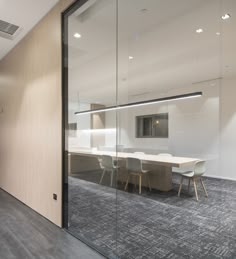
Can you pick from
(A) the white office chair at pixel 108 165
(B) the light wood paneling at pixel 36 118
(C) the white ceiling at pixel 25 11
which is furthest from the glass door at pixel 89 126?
(C) the white ceiling at pixel 25 11

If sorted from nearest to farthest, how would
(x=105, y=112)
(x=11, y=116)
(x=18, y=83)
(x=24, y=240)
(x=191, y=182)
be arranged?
(x=24, y=240), (x=191, y=182), (x=105, y=112), (x=18, y=83), (x=11, y=116)

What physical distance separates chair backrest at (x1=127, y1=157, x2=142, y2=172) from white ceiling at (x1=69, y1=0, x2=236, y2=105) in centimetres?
100

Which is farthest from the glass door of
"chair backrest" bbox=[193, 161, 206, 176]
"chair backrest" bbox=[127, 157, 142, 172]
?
"chair backrest" bbox=[193, 161, 206, 176]

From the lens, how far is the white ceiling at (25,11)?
2.94 m

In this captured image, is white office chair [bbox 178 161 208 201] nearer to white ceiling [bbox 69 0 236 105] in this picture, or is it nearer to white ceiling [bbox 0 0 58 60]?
white ceiling [bbox 69 0 236 105]

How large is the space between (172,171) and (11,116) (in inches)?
147

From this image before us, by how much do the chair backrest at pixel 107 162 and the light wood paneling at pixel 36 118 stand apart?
67cm

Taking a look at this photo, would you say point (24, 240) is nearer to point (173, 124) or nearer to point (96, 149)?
point (96, 149)

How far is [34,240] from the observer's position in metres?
2.61

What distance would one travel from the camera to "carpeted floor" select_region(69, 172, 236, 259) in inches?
94.0

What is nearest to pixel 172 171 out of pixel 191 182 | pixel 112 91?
pixel 191 182

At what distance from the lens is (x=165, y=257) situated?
2258mm

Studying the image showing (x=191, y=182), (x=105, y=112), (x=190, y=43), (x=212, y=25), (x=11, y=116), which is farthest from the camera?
(x=11, y=116)

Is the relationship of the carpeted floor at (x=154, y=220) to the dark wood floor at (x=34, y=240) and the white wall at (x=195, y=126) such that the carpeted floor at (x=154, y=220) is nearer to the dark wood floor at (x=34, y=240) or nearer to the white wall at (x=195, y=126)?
the dark wood floor at (x=34, y=240)
